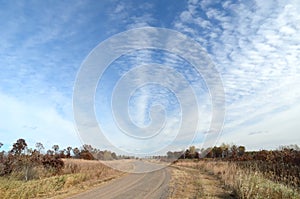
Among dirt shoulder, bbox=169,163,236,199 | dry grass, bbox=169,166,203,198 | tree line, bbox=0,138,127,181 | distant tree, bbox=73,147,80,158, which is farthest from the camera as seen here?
distant tree, bbox=73,147,80,158

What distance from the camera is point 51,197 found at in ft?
46.6

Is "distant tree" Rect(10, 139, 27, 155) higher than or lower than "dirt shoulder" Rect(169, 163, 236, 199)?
higher

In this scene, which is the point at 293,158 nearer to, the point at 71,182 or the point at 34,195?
the point at 71,182

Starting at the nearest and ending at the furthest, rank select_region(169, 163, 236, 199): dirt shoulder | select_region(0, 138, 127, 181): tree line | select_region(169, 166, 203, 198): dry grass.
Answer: select_region(169, 163, 236, 199): dirt shoulder → select_region(169, 166, 203, 198): dry grass → select_region(0, 138, 127, 181): tree line

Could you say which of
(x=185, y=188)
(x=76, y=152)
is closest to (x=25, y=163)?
(x=185, y=188)

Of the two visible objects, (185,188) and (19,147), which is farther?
(19,147)

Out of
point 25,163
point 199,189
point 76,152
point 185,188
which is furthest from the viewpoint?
point 76,152

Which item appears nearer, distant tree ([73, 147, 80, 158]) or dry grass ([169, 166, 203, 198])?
dry grass ([169, 166, 203, 198])

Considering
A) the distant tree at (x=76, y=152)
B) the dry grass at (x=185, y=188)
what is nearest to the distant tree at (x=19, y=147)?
the dry grass at (x=185, y=188)

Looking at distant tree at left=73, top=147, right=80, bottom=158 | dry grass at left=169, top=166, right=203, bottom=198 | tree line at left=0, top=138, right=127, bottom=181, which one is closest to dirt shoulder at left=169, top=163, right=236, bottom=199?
dry grass at left=169, top=166, right=203, bottom=198

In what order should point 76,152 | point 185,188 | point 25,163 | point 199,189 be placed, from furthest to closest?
point 76,152
point 25,163
point 185,188
point 199,189

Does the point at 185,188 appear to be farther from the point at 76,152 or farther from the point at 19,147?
the point at 76,152

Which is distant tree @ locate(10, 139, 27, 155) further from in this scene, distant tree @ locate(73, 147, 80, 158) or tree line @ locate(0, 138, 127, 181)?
distant tree @ locate(73, 147, 80, 158)

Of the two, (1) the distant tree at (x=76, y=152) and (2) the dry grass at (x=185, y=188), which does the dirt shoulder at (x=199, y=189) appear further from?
(1) the distant tree at (x=76, y=152)
